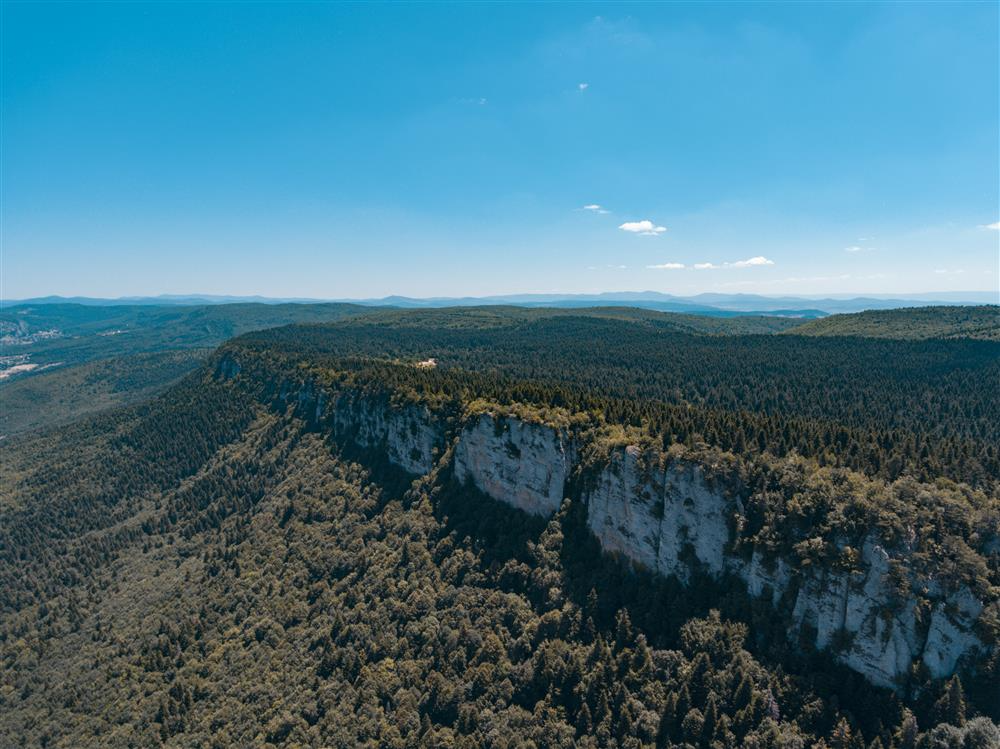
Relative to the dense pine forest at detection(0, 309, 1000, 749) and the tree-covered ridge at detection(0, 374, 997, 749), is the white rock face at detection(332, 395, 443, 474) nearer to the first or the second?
the dense pine forest at detection(0, 309, 1000, 749)

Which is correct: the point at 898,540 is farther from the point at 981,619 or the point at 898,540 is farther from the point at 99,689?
the point at 99,689

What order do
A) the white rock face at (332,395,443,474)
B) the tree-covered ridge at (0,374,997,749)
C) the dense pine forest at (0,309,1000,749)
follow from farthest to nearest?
1. the white rock face at (332,395,443,474)
2. the tree-covered ridge at (0,374,997,749)
3. the dense pine forest at (0,309,1000,749)

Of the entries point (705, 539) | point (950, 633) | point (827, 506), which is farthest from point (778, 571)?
point (950, 633)

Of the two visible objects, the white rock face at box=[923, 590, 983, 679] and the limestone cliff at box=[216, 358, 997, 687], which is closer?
the white rock face at box=[923, 590, 983, 679]

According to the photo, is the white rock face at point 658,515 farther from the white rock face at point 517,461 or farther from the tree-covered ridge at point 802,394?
the white rock face at point 517,461

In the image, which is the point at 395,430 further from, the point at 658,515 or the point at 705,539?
the point at 705,539

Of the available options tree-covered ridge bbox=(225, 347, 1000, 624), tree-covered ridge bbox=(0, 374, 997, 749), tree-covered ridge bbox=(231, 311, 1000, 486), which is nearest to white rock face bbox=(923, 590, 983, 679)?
tree-covered ridge bbox=(225, 347, 1000, 624)

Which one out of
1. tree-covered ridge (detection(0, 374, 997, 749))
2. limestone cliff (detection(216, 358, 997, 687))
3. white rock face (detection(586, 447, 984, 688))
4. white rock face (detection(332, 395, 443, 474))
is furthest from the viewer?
white rock face (detection(332, 395, 443, 474))

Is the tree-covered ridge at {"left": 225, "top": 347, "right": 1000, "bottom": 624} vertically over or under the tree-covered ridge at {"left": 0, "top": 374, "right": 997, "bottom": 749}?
over
